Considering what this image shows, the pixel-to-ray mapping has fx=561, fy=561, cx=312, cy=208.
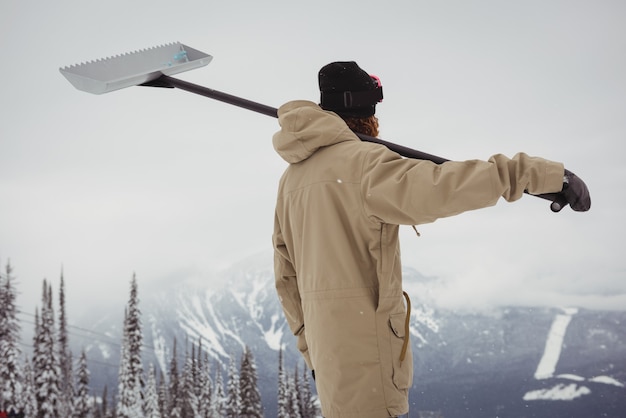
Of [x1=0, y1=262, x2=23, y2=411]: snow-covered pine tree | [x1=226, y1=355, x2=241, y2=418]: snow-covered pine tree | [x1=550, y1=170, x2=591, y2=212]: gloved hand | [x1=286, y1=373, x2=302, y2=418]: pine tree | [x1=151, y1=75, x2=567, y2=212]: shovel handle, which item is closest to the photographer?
[x1=550, y1=170, x2=591, y2=212]: gloved hand

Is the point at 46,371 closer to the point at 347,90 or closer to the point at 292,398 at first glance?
the point at 292,398

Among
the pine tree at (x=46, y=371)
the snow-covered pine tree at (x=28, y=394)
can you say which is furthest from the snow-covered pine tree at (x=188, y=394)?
the snow-covered pine tree at (x=28, y=394)

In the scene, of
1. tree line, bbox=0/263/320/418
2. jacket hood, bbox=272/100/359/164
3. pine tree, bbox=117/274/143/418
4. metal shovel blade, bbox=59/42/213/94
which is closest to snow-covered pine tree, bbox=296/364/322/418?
tree line, bbox=0/263/320/418

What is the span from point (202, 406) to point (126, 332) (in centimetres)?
1688

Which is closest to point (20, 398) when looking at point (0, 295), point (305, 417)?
point (0, 295)

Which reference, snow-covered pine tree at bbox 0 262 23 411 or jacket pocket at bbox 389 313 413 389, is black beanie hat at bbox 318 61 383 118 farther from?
snow-covered pine tree at bbox 0 262 23 411

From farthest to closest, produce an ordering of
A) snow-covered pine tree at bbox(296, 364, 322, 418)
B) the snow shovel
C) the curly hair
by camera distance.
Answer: snow-covered pine tree at bbox(296, 364, 322, 418) < the snow shovel < the curly hair

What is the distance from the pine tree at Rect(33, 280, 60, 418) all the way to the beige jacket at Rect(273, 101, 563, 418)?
50.1 m

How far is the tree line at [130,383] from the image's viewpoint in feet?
145

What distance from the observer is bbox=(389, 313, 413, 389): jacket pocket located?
9.11 ft

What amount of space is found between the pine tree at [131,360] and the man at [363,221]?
4369cm

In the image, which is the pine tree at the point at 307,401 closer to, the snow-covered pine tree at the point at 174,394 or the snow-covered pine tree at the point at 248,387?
the snow-covered pine tree at the point at 248,387

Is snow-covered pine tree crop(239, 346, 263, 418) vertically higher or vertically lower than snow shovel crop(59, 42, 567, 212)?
lower

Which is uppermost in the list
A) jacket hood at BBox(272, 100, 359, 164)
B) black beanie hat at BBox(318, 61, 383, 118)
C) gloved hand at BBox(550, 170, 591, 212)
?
black beanie hat at BBox(318, 61, 383, 118)
